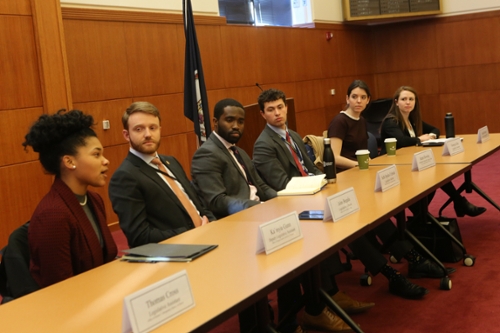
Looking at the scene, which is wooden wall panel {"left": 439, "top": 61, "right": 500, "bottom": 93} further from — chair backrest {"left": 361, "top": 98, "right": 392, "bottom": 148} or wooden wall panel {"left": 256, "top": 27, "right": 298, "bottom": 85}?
wooden wall panel {"left": 256, "top": 27, "right": 298, "bottom": 85}

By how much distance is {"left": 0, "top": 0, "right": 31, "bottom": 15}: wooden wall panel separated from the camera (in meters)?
5.36

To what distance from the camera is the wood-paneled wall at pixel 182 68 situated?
5.53 m

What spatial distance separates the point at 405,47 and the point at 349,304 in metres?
8.75

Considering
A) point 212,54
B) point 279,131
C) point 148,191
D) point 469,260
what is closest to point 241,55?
point 212,54

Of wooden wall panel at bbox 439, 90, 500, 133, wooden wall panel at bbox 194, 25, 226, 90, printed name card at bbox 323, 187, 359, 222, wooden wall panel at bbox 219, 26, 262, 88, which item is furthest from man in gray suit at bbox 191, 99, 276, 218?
wooden wall panel at bbox 439, 90, 500, 133

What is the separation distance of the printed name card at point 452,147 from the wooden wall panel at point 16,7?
12.4 ft

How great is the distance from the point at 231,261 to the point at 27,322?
75 cm

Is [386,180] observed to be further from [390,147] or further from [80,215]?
[80,215]

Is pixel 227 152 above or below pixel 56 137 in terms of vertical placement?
below

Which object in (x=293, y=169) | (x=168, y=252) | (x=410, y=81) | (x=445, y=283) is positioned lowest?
(x=445, y=283)

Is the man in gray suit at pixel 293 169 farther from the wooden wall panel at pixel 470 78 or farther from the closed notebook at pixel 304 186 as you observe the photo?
the wooden wall panel at pixel 470 78

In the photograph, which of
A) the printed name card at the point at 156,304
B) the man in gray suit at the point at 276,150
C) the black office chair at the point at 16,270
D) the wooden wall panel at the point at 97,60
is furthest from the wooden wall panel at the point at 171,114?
the printed name card at the point at 156,304

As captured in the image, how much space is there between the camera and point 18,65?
5.48 m

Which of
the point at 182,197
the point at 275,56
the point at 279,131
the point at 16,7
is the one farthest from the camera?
the point at 275,56
